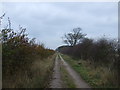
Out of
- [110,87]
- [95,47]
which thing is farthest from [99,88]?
[95,47]

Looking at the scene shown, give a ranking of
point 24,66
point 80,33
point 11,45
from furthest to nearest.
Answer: point 80,33 < point 24,66 < point 11,45

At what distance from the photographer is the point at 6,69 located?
11289mm

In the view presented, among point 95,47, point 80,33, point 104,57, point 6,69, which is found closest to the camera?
point 6,69

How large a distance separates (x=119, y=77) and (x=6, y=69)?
5.73m

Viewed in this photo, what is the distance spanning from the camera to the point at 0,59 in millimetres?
10578

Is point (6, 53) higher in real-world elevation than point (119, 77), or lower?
higher

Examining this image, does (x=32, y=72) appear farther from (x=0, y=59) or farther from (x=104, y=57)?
(x=104, y=57)

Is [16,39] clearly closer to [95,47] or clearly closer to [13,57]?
[13,57]

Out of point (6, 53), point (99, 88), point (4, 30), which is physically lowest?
point (99, 88)

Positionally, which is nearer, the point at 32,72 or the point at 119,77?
the point at 119,77

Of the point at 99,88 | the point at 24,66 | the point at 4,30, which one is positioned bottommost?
the point at 99,88

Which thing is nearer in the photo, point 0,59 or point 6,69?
point 0,59

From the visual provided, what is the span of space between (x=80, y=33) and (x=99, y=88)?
90345 mm

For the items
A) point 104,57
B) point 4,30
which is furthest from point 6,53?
point 104,57
